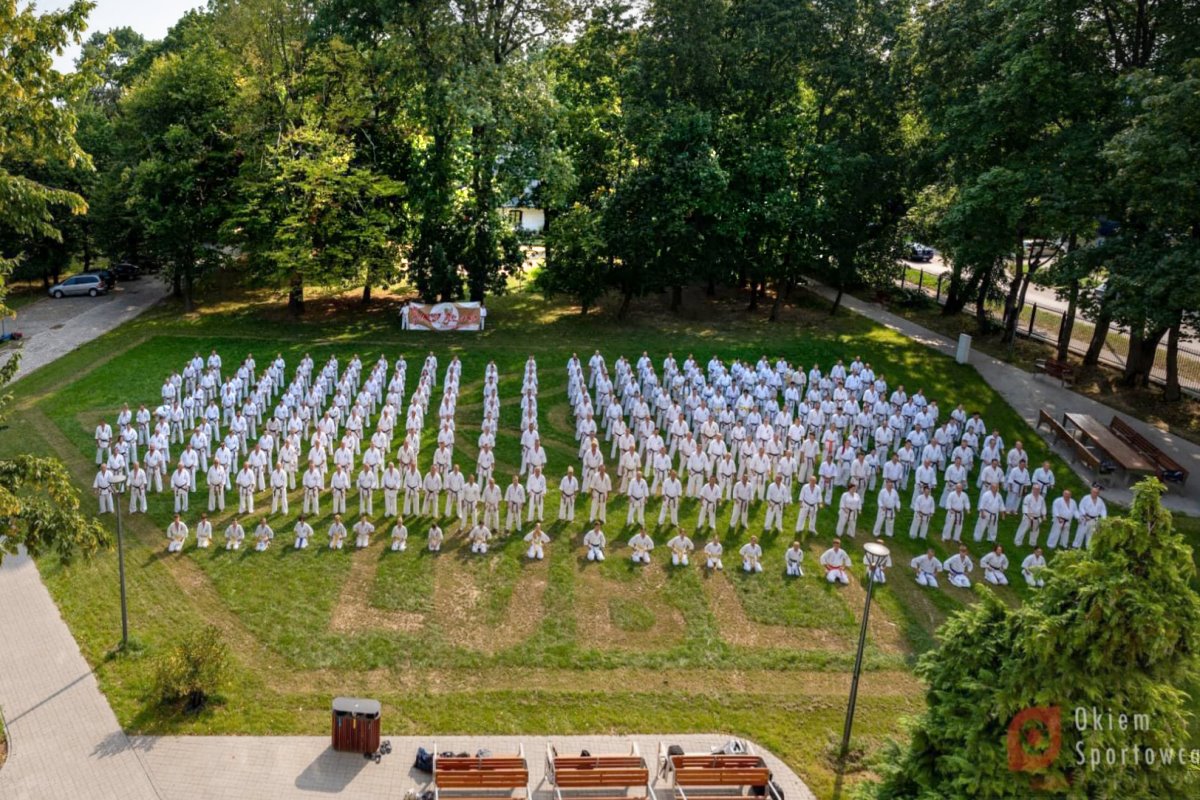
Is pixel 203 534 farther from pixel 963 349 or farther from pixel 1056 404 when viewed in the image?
pixel 963 349

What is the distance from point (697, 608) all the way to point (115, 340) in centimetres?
2640

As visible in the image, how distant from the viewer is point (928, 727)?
29.2ft

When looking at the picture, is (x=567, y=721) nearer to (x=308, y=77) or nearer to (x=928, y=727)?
(x=928, y=727)

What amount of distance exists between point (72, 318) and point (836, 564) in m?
32.8

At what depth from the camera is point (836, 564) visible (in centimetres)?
1747

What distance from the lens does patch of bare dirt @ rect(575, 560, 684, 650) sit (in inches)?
609

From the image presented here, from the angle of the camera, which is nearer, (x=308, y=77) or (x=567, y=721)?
(x=567, y=721)

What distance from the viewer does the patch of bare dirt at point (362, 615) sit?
15602 millimetres

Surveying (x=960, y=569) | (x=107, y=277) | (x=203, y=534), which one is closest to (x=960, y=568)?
(x=960, y=569)

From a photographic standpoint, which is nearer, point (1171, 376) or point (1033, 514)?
point (1033, 514)

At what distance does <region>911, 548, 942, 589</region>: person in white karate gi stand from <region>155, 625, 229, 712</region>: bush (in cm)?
1302

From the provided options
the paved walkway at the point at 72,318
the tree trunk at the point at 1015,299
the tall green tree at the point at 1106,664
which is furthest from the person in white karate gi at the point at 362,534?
the tree trunk at the point at 1015,299

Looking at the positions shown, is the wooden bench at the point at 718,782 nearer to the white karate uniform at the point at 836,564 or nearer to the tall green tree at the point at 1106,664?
the tall green tree at the point at 1106,664

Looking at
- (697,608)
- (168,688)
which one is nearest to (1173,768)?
(697,608)
